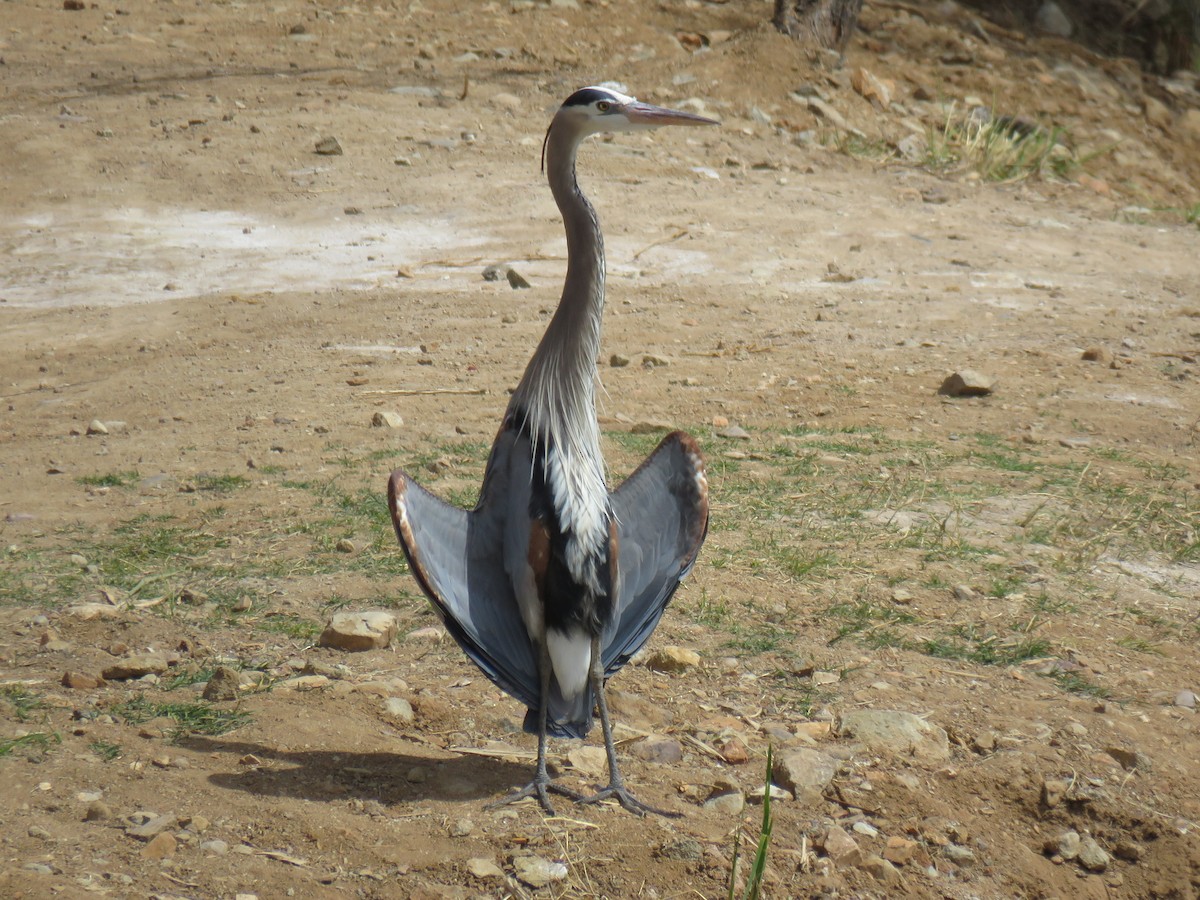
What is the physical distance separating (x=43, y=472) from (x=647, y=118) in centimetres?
342

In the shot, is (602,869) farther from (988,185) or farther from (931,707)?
(988,185)

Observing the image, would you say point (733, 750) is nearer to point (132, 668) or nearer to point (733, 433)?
point (132, 668)

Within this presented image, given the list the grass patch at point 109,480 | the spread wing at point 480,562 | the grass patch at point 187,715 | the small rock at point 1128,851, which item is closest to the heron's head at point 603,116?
the spread wing at point 480,562

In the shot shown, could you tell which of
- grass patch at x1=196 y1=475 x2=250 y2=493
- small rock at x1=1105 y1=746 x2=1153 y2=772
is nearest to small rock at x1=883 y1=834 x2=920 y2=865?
small rock at x1=1105 y1=746 x2=1153 y2=772

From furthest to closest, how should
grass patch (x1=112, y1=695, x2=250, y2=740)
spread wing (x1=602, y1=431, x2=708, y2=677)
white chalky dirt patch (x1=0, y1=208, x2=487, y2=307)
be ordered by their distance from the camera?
white chalky dirt patch (x1=0, y1=208, x2=487, y2=307), spread wing (x1=602, y1=431, x2=708, y2=677), grass patch (x1=112, y1=695, x2=250, y2=740)

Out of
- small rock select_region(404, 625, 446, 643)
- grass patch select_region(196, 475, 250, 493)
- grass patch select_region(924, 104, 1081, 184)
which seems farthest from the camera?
grass patch select_region(924, 104, 1081, 184)

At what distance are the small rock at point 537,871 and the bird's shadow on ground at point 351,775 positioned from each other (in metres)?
0.33

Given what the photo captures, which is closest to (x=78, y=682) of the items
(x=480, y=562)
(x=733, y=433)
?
(x=480, y=562)

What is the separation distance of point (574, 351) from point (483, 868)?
147cm

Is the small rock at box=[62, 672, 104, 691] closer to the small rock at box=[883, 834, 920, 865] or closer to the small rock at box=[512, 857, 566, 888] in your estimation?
the small rock at box=[512, 857, 566, 888]

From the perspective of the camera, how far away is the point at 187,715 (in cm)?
392

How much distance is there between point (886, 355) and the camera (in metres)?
7.91

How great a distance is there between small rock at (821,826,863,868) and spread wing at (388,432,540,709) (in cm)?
87

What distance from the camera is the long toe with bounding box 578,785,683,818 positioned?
A: 144 inches
